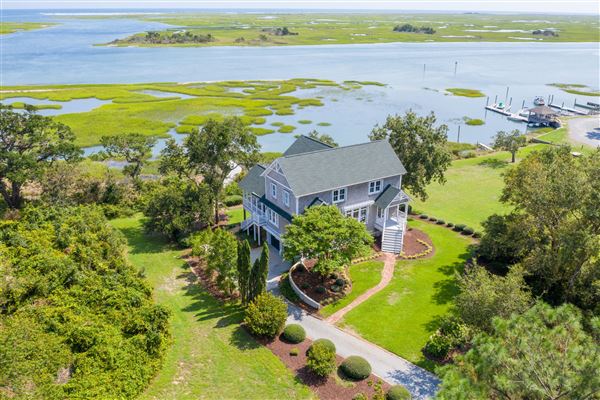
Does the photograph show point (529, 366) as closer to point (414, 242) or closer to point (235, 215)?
point (414, 242)

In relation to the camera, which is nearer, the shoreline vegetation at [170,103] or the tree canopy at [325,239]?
the tree canopy at [325,239]

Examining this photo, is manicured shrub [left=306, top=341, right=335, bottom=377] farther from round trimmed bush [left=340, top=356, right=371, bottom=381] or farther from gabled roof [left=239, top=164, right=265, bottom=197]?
gabled roof [left=239, top=164, right=265, bottom=197]

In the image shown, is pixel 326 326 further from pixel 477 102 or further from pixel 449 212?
pixel 477 102

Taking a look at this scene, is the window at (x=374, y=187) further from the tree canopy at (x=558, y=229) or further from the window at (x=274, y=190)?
the tree canopy at (x=558, y=229)

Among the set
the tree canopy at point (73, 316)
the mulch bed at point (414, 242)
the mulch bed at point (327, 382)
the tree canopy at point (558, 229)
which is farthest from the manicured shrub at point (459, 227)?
the tree canopy at point (73, 316)

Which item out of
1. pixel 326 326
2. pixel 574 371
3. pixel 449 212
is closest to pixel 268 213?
pixel 326 326

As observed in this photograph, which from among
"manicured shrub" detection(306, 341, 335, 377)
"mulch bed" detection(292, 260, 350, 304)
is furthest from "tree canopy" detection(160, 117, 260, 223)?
"manicured shrub" detection(306, 341, 335, 377)
